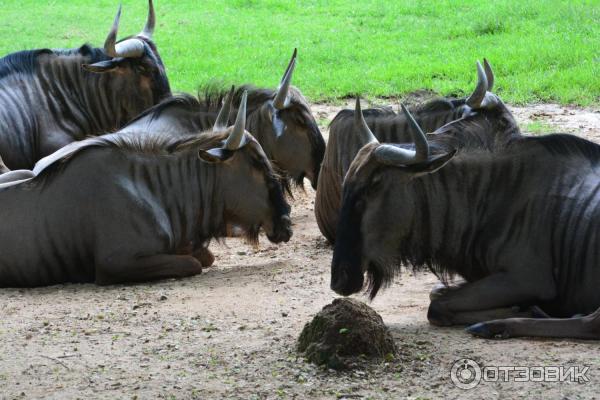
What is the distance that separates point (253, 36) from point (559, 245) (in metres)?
15.5

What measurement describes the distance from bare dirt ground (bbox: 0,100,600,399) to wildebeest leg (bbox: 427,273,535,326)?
12 cm

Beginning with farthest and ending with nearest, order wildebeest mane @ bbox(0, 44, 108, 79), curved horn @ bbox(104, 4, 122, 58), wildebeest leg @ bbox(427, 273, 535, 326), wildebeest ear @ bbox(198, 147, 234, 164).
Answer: wildebeest mane @ bbox(0, 44, 108, 79)
curved horn @ bbox(104, 4, 122, 58)
wildebeest ear @ bbox(198, 147, 234, 164)
wildebeest leg @ bbox(427, 273, 535, 326)

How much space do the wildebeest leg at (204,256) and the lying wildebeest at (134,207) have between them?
0.14ft

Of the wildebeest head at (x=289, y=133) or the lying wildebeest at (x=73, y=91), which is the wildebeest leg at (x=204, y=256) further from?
the lying wildebeest at (x=73, y=91)

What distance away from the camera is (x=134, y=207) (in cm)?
887

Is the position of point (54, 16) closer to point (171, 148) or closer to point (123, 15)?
point (123, 15)

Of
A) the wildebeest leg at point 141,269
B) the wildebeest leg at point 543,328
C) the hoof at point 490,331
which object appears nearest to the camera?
the wildebeest leg at point 543,328

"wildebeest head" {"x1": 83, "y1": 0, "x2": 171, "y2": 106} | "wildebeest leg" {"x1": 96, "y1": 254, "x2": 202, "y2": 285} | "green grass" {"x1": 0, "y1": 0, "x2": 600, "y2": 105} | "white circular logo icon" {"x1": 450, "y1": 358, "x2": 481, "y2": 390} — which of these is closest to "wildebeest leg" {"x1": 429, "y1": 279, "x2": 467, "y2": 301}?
"white circular logo icon" {"x1": 450, "y1": 358, "x2": 481, "y2": 390}

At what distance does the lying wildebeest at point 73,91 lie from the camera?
11812 mm

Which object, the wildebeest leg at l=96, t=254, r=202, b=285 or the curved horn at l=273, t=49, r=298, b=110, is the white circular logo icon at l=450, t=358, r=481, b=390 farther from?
the curved horn at l=273, t=49, r=298, b=110

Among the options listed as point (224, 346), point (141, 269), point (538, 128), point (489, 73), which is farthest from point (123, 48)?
point (224, 346)

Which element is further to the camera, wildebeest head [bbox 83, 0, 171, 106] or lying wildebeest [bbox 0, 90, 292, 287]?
wildebeest head [bbox 83, 0, 171, 106]

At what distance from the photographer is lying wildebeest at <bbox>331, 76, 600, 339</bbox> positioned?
22.7 ft

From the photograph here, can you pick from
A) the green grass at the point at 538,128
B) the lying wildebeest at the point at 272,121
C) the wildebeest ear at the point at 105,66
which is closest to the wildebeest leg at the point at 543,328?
the lying wildebeest at the point at 272,121
